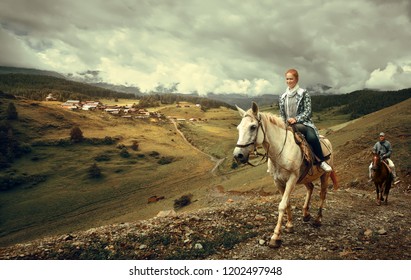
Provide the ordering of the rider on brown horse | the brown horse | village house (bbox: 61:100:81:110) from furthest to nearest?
1. village house (bbox: 61:100:81:110)
2. the brown horse
3. the rider on brown horse

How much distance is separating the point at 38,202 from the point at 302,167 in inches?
2272

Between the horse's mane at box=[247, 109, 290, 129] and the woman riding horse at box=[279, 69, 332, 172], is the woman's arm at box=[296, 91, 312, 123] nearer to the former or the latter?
the woman riding horse at box=[279, 69, 332, 172]

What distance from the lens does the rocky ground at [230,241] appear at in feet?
22.0

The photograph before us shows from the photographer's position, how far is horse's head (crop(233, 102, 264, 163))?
231 inches

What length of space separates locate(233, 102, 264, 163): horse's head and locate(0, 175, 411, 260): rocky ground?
267 centimetres

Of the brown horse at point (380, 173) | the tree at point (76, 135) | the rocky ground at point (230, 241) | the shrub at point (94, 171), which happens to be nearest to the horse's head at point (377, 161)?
the brown horse at point (380, 173)

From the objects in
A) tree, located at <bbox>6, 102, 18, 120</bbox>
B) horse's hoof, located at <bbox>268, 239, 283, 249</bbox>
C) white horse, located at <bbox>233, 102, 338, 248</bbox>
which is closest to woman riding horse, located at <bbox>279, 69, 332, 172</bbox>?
white horse, located at <bbox>233, 102, 338, 248</bbox>

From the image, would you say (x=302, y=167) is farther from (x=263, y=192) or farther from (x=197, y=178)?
(x=197, y=178)

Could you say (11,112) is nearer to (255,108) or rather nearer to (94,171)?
(94,171)

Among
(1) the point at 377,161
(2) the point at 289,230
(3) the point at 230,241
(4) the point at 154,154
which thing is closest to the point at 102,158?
(4) the point at 154,154

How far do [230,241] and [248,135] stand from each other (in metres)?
3.13

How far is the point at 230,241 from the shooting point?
7.15 meters

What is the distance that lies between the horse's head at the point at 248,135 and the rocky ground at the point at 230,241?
2.67m

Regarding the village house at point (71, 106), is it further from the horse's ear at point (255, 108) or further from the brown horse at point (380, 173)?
the horse's ear at point (255, 108)
